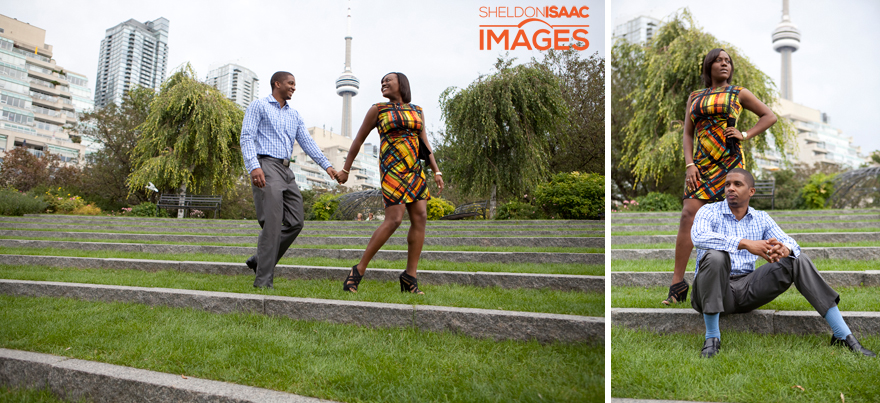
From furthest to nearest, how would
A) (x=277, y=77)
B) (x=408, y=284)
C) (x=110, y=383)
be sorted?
1. (x=277, y=77)
2. (x=408, y=284)
3. (x=110, y=383)

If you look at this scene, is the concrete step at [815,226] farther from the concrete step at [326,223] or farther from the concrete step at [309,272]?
the concrete step at [309,272]

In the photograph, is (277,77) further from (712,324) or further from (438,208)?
(438,208)

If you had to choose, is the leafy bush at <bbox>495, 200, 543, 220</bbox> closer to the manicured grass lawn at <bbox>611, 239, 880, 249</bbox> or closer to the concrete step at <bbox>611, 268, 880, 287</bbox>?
the manicured grass lawn at <bbox>611, 239, 880, 249</bbox>

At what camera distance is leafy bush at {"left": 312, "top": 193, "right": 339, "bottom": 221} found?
10.9 m

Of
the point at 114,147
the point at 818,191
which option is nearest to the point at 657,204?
the point at 818,191

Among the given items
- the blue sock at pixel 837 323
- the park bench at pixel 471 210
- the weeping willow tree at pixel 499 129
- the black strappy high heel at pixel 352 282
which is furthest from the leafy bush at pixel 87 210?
the blue sock at pixel 837 323

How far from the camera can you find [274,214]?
2.92 m

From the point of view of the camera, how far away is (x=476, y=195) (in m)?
6.68

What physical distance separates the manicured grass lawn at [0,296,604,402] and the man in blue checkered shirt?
621mm

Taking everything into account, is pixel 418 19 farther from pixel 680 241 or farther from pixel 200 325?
pixel 200 325

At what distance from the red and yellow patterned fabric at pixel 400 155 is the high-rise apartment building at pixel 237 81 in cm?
592

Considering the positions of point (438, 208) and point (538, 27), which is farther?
point (438, 208)

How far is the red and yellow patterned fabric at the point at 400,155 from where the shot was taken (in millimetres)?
2742

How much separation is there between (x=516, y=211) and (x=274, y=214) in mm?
3710
